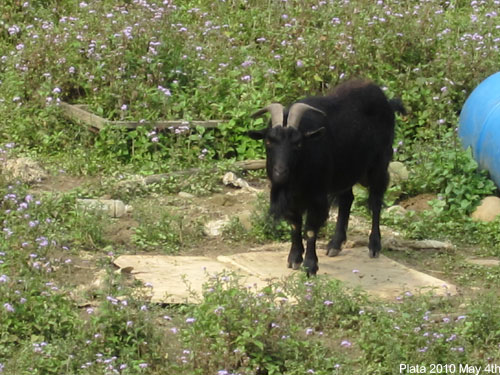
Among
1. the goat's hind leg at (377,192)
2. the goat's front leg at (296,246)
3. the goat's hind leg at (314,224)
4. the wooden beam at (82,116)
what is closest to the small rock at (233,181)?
the wooden beam at (82,116)

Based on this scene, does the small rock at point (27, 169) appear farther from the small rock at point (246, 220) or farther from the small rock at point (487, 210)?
the small rock at point (487, 210)

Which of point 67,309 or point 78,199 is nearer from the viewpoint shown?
point 67,309

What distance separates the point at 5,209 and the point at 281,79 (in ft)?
14.8

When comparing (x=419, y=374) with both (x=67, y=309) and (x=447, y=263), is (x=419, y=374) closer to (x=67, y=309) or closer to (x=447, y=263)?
(x=67, y=309)

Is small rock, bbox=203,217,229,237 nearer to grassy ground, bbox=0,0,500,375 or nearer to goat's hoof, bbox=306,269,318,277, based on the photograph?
grassy ground, bbox=0,0,500,375

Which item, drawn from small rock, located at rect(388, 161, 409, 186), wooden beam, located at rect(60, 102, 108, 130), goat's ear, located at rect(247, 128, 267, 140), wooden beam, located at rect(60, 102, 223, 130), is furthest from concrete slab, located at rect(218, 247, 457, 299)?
wooden beam, located at rect(60, 102, 108, 130)

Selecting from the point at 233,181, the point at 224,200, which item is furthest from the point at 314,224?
the point at 233,181

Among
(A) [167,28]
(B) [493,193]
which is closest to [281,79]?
(A) [167,28]

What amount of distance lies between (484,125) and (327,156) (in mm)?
3055

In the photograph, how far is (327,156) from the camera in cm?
928

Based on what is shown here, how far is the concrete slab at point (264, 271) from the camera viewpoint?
8742 mm

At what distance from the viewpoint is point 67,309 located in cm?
742

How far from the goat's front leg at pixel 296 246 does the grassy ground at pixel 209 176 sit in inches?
34.2

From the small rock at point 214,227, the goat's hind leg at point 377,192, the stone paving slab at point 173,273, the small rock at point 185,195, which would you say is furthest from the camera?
the small rock at point 185,195
